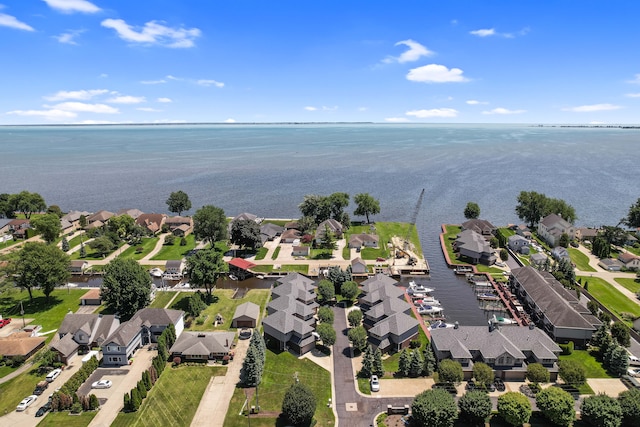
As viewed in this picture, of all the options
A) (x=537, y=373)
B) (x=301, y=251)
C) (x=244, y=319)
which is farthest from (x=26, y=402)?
(x=537, y=373)

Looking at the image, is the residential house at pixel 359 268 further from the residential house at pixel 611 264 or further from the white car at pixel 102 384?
the residential house at pixel 611 264

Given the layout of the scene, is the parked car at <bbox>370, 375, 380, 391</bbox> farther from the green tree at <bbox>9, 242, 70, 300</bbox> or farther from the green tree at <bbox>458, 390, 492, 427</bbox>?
the green tree at <bbox>9, 242, 70, 300</bbox>

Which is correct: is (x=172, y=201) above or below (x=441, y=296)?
above

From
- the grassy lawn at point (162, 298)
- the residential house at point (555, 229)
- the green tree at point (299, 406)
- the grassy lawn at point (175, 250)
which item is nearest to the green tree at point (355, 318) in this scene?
the green tree at point (299, 406)

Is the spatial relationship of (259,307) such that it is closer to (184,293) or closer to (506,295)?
(184,293)

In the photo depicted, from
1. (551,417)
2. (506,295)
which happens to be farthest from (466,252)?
(551,417)

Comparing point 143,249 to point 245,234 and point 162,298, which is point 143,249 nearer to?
point 245,234

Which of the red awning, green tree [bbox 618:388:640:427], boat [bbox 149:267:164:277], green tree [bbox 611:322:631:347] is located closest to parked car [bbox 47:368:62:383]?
boat [bbox 149:267:164:277]
